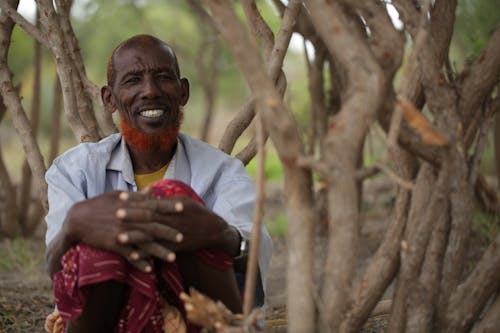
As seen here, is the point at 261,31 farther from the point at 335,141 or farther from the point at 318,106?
the point at 318,106

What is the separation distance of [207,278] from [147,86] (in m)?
0.82

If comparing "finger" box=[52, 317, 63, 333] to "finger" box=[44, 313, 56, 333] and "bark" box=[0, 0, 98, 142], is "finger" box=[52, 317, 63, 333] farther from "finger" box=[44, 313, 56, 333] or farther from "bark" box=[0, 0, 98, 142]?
"bark" box=[0, 0, 98, 142]

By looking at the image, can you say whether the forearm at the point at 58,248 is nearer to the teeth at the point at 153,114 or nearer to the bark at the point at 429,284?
the teeth at the point at 153,114

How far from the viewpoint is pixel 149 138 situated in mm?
2816

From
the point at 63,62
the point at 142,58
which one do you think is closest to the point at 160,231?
the point at 142,58

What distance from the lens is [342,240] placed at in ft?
Result: 6.17

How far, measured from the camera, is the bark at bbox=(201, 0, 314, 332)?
6.02 ft

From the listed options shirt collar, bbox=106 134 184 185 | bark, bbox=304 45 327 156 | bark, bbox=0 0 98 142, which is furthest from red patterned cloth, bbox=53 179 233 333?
bark, bbox=304 45 327 156

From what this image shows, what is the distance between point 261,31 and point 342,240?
5.75 ft

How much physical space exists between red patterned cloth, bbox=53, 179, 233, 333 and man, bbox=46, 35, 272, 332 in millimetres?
23

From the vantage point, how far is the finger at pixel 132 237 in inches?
83.7

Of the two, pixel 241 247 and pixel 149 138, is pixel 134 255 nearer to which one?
pixel 241 247

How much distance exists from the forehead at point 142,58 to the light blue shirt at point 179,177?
0.91ft

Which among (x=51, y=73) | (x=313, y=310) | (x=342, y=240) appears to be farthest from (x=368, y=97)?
(x=51, y=73)
